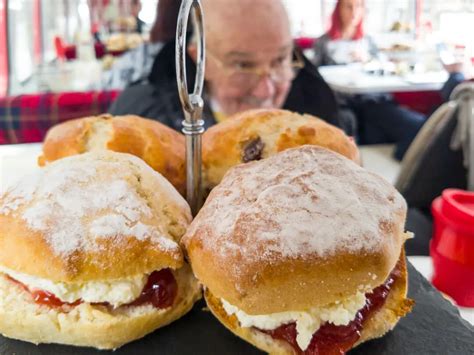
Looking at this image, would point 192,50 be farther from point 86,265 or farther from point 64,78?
point 64,78

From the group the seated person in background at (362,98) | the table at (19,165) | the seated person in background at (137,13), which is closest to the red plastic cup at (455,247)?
the table at (19,165)

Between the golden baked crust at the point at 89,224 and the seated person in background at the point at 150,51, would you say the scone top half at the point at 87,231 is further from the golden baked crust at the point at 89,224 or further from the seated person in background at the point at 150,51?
the seated person in background at the point at 150,51

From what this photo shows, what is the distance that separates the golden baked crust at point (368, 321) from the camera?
0.78 meters

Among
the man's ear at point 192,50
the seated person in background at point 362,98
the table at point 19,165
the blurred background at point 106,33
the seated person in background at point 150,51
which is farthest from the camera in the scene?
the blurred background at point 106,33

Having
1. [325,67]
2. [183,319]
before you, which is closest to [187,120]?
[183,319]

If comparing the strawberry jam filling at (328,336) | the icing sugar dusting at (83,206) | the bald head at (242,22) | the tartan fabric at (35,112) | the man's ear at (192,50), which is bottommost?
the tartan fabric at (35,112)

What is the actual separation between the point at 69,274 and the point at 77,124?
0.54 meters

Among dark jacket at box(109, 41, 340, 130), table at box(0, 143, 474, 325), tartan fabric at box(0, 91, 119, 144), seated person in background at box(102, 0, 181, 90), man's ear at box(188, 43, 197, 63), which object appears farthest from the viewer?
tartan fabric at box(0, 91, 119, 144)

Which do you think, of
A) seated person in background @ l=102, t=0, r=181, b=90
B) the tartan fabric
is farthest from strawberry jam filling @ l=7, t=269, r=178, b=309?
the tartan fabric

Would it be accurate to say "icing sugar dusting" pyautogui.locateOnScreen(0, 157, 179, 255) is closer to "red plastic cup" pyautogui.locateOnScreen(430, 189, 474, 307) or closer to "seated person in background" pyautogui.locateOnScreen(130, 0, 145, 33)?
"red plastic cup" pyautogui.locateOnScreen(430, 189, 474, 307)

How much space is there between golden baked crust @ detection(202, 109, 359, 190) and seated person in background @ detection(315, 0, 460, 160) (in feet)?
6.58

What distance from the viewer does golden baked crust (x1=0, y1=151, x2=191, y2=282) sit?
2.50 feet

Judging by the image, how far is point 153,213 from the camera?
85 centimetres

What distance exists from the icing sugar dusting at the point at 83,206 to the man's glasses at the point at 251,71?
156cm
